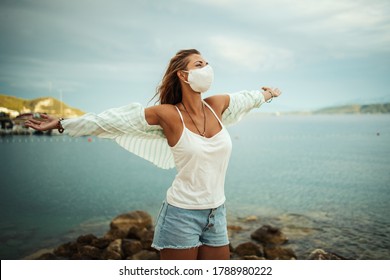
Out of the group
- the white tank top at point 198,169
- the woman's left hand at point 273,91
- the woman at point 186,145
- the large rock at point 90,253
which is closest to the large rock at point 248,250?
the large rock at point 90,253

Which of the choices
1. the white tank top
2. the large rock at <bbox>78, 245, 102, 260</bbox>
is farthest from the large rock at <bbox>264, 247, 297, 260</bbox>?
the white tank top

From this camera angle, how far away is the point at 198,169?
1.91 meters

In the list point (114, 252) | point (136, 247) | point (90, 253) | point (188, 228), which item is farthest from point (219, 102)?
point (90, 253)

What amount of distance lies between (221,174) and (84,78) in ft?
218

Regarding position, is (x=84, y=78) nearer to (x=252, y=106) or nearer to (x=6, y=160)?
(x=6, y=160)

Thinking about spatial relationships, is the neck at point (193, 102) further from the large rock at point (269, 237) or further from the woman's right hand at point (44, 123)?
the large rock at point (269, 237)

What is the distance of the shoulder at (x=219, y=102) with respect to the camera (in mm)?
2232

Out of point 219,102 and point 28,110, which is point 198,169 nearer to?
point 219,102

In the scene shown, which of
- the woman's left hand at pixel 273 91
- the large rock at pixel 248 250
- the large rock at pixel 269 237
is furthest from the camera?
the large rock at pixel 269 237

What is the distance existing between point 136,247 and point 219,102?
565 cm

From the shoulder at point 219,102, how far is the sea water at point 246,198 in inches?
283

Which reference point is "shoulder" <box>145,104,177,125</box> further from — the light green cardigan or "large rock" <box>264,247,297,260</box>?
"large rock" <box>264,247,297,260</box>

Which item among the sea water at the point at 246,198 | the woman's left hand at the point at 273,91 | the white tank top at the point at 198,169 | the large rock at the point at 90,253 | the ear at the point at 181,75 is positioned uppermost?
the ear at the point at 181,75

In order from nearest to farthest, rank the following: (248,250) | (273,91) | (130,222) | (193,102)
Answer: (193,102) → (273,91) → (248,250) → (130,222)
